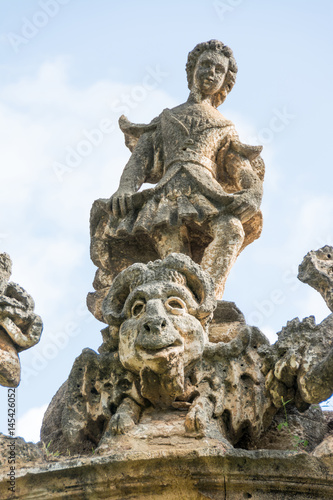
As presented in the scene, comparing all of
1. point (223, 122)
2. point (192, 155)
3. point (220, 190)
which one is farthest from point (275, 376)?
point (223, 122)

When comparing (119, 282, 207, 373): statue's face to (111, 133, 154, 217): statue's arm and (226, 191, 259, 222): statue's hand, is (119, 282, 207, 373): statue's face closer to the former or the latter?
(226, 191, 259, 222): statue's hand

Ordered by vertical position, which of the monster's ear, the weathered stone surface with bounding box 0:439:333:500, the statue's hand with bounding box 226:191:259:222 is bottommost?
the weathered stone surface with bounding box 0:439:333:500

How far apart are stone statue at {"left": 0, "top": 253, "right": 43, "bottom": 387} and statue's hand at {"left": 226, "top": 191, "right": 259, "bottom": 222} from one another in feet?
6.84

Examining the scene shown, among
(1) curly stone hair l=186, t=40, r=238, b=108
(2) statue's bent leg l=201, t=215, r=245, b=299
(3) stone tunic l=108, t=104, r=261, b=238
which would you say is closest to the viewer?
(2) statue's bent leg l=201, t=215, r=245, b=299

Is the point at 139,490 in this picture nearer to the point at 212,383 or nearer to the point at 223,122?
the point at 212,383

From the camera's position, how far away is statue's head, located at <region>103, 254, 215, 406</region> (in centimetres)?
559

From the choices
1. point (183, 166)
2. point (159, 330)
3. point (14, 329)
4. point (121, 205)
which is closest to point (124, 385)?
point (159, 330)

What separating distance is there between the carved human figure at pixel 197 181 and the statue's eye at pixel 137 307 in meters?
1.28

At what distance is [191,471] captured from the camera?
4859 mm

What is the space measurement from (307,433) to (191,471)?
1.32 meters

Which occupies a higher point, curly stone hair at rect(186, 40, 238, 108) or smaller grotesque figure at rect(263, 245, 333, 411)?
curly stone hair at rect(186, 40, 238, 108)

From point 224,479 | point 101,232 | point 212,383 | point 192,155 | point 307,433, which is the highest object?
point 192,155

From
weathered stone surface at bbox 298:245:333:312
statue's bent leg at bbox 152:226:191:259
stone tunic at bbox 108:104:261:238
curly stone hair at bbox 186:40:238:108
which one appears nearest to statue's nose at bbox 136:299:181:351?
weathered stone surface at bbox 298:245:333:312

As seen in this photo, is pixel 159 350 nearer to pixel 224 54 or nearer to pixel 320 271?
pixel 320 271
